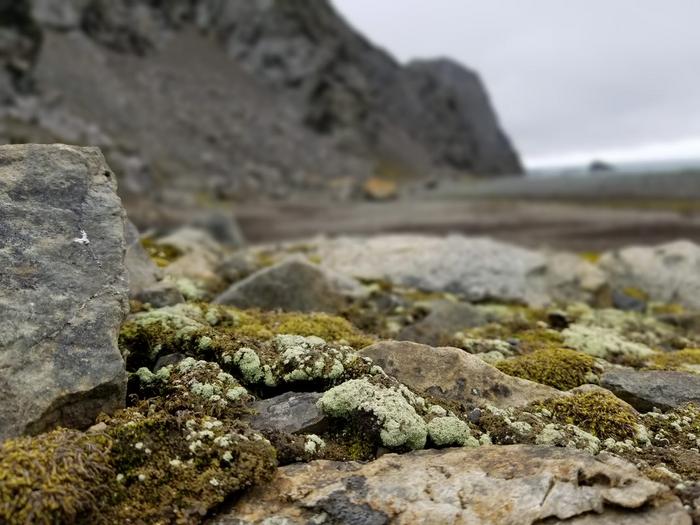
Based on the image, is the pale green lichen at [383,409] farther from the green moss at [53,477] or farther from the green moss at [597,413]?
the green moss at [53,477]

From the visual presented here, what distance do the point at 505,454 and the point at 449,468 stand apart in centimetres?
57

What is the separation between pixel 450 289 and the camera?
47.4ft

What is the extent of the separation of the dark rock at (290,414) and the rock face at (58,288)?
138 centimetres

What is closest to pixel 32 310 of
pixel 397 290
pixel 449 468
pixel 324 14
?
pixel 449 468

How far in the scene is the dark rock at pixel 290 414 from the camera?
20.0 feet

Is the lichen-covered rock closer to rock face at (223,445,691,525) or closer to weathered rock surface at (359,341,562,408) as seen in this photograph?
weathered rock surface at (359,341,562,408)

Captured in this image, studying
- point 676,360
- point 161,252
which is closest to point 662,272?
point 676,360

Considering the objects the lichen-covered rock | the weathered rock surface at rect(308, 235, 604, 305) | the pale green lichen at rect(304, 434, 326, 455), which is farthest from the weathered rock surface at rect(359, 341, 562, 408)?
the weathered rock surface at rect(308, 235, 604, 305)

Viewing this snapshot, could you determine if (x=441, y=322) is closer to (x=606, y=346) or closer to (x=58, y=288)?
(x=606, y=346)

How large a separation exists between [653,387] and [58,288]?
22.7ft

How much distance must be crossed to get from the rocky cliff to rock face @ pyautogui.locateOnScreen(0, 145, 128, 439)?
61276mm

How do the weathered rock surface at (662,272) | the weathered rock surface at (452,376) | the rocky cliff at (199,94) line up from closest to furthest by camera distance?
the weathered rock surface at (452,376) → the weathered rock surface at (662,272) → the rocky cliff at (199,94)

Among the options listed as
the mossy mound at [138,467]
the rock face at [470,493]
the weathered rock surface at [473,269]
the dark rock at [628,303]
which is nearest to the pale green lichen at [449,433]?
the rock face at [470,493]

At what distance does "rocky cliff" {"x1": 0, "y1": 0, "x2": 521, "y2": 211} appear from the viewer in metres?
81.6
